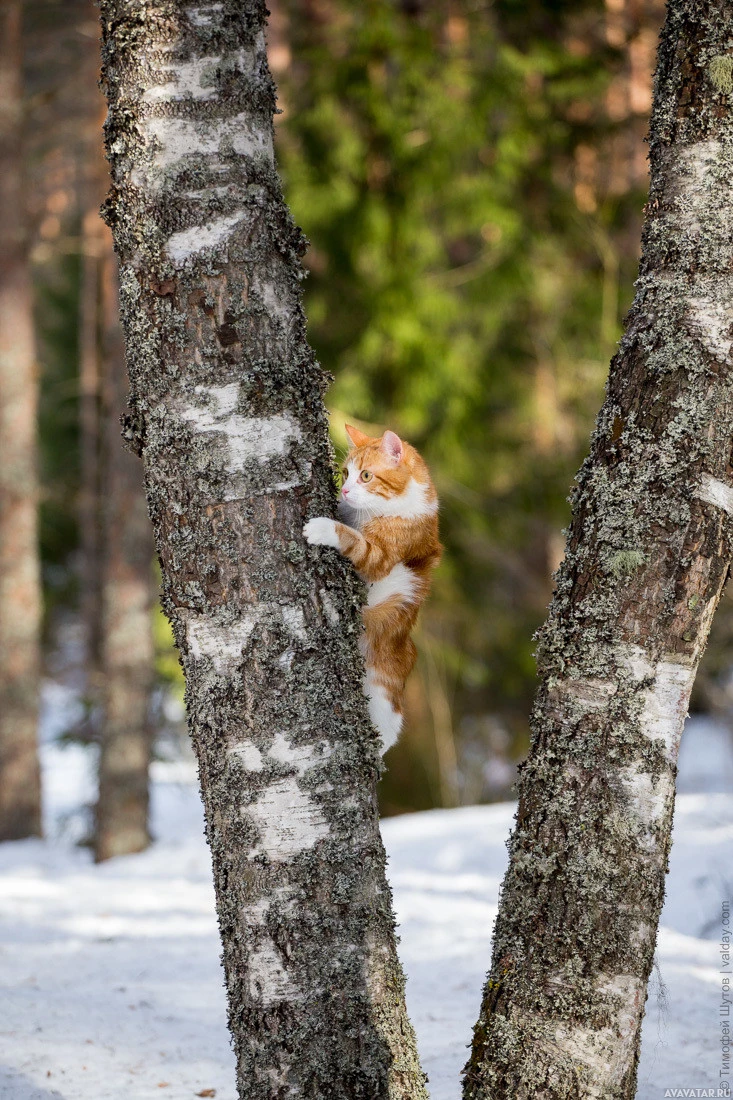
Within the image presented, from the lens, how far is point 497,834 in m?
5.70

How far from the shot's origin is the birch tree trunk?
76.7 inches

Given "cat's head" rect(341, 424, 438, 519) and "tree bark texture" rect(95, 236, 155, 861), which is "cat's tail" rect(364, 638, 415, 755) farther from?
"tree bark texture" rect(95, 236, 155, 861)

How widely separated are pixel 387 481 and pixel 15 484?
4.90 m

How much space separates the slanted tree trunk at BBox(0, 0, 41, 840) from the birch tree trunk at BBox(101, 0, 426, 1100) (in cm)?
559

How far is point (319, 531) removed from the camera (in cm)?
204

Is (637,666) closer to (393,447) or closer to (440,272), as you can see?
(393,447)

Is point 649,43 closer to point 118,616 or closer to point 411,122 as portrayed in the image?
point 411,122

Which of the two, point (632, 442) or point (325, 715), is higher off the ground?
point (632, 442)

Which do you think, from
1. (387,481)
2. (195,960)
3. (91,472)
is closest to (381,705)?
(387,481)

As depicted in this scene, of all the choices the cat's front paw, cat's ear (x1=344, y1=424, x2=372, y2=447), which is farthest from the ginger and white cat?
the cat's front paw

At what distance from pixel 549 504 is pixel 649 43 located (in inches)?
227

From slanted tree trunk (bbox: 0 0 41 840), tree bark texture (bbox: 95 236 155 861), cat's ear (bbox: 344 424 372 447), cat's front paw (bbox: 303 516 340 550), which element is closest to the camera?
cat's front paw (bbox: 303 516 340 550)

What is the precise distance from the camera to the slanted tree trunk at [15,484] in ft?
23.5

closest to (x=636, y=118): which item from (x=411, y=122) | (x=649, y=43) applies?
(x=411, y=122)
